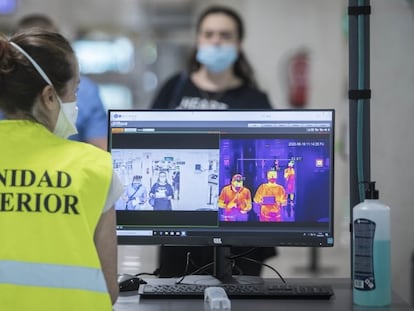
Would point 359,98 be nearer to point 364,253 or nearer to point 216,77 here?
point 364,253

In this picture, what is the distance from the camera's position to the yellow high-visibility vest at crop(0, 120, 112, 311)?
1433 millimetres

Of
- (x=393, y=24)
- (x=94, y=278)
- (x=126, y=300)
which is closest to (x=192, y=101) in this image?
(x=393, y=24)

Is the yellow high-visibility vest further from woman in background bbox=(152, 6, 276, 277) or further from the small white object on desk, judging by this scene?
woman in background bbox=(152, 6, 276, 277)

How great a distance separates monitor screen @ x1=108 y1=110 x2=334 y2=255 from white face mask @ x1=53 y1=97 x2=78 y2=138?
27 cm

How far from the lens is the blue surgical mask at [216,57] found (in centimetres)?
308

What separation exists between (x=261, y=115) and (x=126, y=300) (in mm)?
560

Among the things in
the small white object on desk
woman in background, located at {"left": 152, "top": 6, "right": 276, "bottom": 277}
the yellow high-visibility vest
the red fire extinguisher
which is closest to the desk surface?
the small white object on desk

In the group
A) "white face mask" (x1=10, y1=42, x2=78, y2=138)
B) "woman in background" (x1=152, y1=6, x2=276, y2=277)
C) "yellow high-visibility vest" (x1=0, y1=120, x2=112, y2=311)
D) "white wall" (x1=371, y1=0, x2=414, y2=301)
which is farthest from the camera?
"woman in background" (x1=152, y1=6, x2=276, y2=277)

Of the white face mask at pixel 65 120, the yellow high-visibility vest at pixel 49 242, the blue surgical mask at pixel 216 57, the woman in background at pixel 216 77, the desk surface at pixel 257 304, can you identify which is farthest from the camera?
the blue surgical mask at pixel 216 57

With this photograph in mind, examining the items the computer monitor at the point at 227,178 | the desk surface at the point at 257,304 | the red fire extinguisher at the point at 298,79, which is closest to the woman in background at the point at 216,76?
the computer monitor at the point at 227,178

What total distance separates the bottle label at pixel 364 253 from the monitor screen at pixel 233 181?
0.17m

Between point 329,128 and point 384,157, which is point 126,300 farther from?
point 384,157

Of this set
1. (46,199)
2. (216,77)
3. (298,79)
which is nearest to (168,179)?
(46,199)

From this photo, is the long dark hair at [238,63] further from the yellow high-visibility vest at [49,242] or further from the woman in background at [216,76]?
the yellow high-visibility vest at [49,242]
